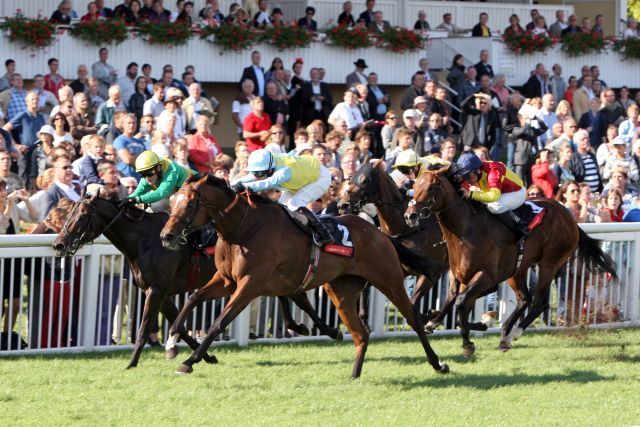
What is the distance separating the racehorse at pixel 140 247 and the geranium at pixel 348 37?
1137cm

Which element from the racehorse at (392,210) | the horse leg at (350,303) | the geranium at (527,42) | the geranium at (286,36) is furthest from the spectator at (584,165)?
the geranium at (527,42)

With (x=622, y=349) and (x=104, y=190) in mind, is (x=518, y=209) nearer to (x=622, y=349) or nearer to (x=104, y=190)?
(x=622, y=349)

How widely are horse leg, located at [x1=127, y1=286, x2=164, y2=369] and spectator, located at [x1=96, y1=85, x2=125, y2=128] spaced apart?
5.56 meters

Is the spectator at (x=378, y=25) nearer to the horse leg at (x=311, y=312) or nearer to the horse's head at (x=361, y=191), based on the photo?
the horse's head at (x=361, y=191)

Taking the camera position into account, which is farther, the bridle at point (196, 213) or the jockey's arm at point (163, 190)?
the jockey's arm at point (163, 190)

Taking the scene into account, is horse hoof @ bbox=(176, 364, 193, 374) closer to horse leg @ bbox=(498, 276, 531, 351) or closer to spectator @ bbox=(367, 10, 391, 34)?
horse leg @ bbox=(498, 276, 531, 351)

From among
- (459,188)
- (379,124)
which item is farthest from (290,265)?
(379,124)

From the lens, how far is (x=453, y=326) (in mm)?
10859

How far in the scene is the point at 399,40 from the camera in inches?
819

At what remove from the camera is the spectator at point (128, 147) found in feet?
39.3

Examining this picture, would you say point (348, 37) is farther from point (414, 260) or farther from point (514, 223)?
point (414, 260)

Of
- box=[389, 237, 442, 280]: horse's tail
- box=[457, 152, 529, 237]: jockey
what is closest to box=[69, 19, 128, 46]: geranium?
box=[457, 152, 529, 237]: jockey

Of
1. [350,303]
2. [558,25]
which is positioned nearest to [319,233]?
[350,303]

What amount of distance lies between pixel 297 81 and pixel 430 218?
7.90 meters
